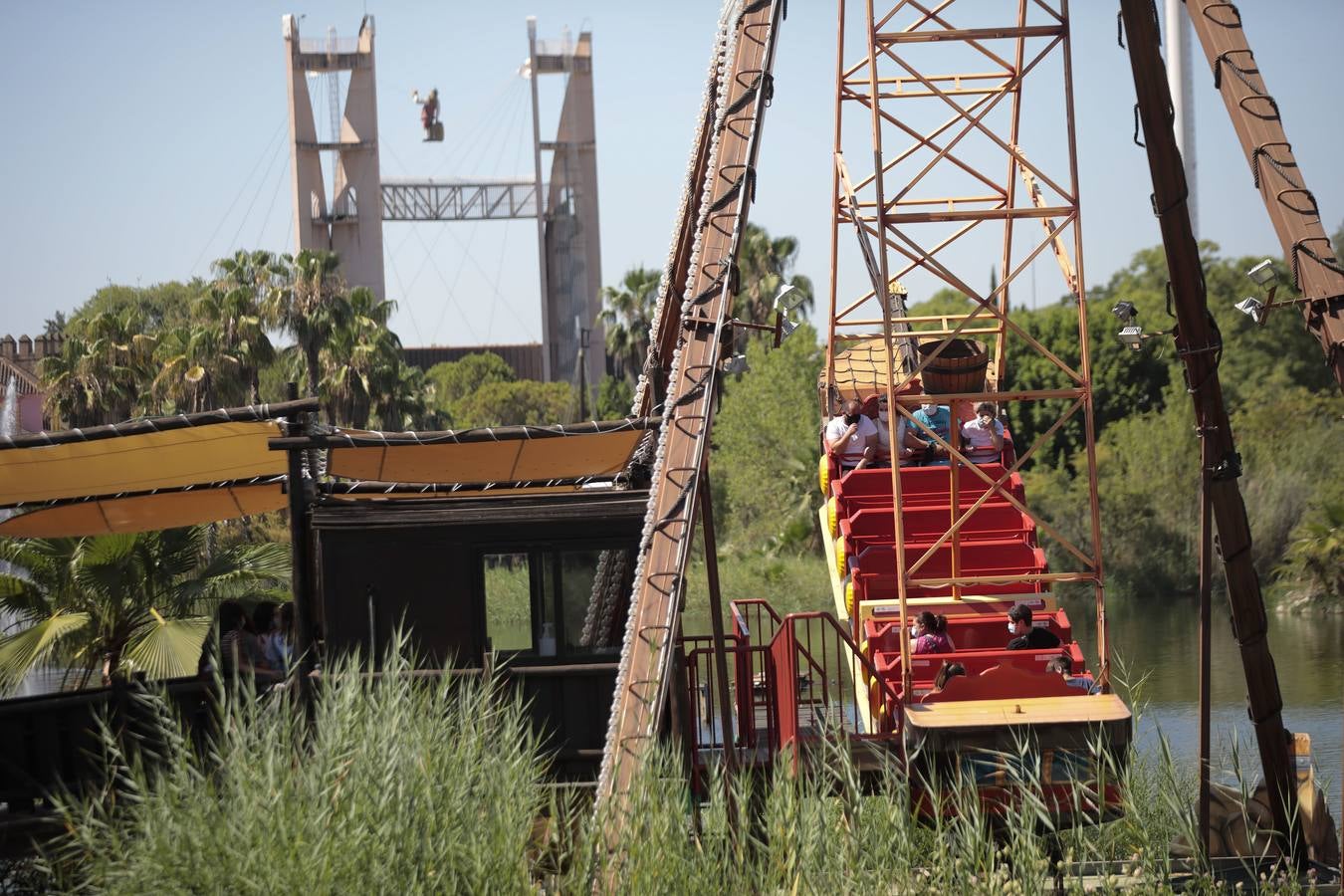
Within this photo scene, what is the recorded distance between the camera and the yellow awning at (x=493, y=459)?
12.8 m

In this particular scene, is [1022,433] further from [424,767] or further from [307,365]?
[424,767]

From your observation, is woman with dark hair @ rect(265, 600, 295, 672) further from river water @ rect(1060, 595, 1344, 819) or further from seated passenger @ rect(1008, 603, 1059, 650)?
river water @ rect(1060, 595, 1344, 819)

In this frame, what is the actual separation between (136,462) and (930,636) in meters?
6.64

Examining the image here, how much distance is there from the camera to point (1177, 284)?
10109 mm

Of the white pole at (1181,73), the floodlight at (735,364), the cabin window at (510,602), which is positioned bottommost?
the cabin window at (510,602)

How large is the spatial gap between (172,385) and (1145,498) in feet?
78.8

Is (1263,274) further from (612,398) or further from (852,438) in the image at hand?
(612,398)

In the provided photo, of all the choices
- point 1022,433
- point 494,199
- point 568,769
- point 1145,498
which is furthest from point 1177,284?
point 494,199

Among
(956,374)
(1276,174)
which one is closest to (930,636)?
(956,374)

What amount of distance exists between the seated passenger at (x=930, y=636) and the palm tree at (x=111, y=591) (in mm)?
7791

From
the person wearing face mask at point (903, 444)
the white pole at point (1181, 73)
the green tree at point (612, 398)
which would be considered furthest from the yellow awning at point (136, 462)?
the green tree at point (612, 398)

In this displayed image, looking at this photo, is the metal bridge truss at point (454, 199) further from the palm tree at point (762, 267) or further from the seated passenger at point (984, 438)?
the seated passenger at point (984, 438)

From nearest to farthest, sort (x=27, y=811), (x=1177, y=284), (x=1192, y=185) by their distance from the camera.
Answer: (x=1177, y=284) → (x=27, y=811) → (x=1192, y=185)

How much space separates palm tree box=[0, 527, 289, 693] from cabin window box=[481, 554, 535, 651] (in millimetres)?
4667
